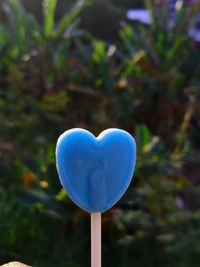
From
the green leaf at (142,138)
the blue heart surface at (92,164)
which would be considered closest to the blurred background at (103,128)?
the green leaf at (142,138)

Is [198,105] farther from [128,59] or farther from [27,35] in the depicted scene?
[27,35]

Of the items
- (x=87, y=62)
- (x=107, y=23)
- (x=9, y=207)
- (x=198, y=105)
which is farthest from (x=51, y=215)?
(x=107, y=23)

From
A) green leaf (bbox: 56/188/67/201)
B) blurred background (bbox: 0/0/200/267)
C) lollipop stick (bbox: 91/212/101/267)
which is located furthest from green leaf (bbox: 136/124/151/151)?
lollipop stick (bbox: 91/212/101/267)

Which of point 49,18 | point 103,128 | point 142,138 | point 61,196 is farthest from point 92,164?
point 49,18

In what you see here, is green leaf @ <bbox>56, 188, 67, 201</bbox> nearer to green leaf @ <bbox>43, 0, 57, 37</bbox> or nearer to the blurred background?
the blurred background

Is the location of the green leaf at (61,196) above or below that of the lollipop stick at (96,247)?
above

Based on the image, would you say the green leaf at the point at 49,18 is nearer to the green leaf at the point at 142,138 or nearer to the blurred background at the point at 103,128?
the blurred background at the point at 103,128
